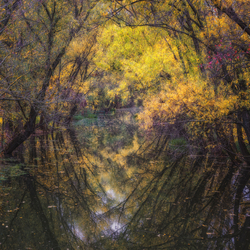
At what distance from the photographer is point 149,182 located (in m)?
9.23

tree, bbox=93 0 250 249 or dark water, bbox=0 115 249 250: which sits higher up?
tree, bbox=93 0 250 249

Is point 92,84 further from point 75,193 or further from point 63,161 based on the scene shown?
point 75,193

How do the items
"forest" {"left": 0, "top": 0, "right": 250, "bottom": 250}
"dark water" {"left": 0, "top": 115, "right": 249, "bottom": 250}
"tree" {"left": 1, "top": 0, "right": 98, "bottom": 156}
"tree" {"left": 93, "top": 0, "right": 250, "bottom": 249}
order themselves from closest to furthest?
"dark water" {"left": 0, "top": 115, "right": 249, "bottom": 250} < "forest" {"left": 0, "top": 0, "right": 250, "bottom": 250} < "tree" {"left": 93, "top": 0, "right": 250, "bottom": 249} < "tree" {"left": 1, "top": 0, "right": 98, "bottom": 156}

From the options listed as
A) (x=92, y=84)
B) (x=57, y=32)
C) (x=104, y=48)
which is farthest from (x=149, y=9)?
(x=92, y=84)

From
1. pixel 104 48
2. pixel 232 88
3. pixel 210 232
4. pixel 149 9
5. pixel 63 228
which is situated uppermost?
pixel 104 48

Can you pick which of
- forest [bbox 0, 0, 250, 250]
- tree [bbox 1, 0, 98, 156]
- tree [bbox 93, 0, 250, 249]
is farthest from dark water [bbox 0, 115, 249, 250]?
tree [bbox 1, 0, 98, 156]

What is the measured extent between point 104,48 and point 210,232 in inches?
788

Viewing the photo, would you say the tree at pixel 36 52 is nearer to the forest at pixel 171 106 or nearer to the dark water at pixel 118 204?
the forest at pixel 171 106

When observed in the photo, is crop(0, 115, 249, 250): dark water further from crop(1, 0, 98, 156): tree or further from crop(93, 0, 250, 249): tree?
crop(1, 0, 98, 156): tree

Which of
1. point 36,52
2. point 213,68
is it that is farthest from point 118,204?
point 36,52

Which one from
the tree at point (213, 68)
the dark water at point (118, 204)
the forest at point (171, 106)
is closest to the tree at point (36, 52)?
the forest at point (171, 106)

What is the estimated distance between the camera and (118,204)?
7371 millimetres

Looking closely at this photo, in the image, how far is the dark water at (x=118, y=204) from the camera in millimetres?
5395

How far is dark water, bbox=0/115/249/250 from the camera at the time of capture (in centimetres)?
539
